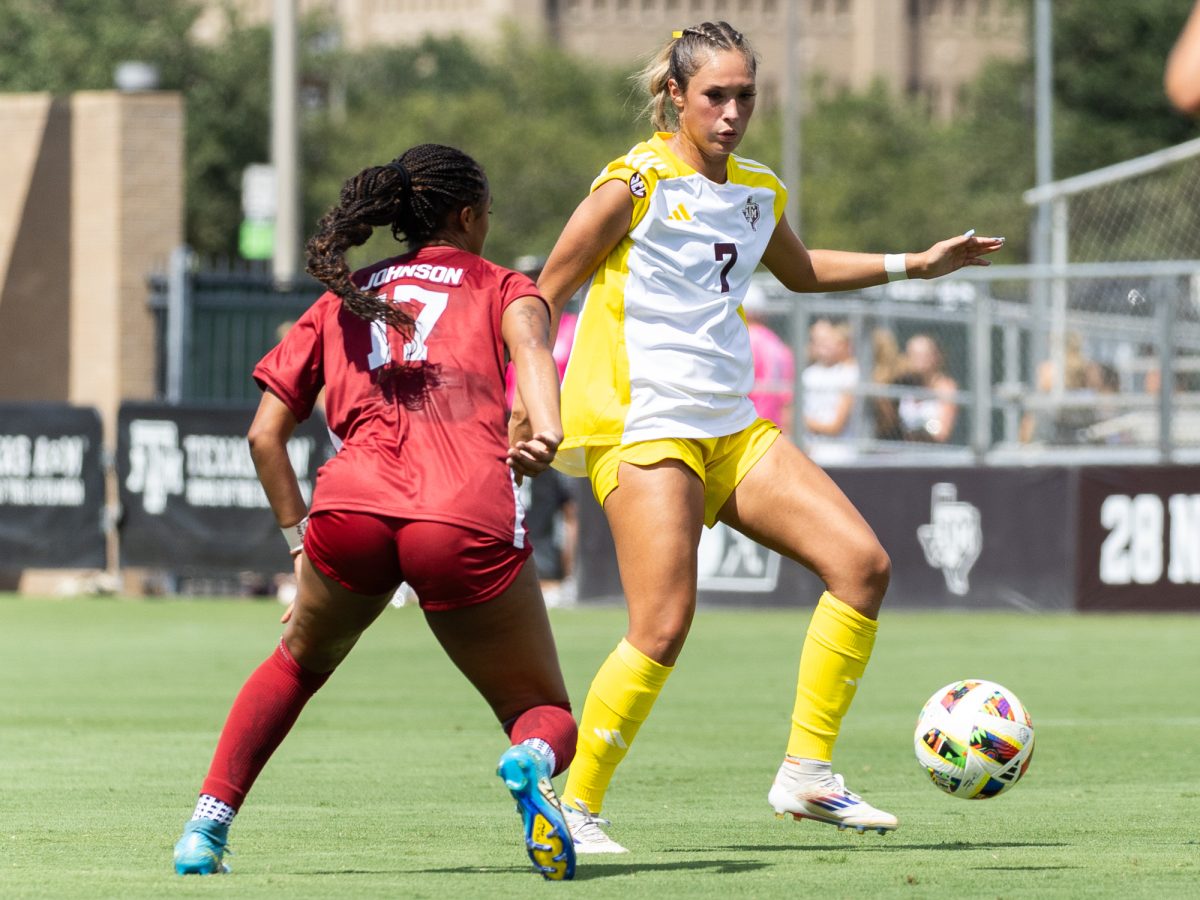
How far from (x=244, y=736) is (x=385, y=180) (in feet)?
4.62

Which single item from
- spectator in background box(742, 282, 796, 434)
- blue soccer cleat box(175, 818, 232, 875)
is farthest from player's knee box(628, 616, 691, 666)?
spectator in background box(742, 282, 796, 434)

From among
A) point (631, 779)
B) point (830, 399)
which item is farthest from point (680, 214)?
point (830, 399)

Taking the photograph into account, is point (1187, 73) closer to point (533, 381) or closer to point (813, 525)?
point (533, 381)

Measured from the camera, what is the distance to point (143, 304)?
2030 centimetres

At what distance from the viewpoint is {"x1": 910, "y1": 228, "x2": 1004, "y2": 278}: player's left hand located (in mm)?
6965

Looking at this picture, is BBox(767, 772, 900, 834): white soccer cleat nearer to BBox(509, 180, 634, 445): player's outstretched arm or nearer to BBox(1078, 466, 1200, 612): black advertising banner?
BBox(509, 180, 634, 445): player's outstretched arm

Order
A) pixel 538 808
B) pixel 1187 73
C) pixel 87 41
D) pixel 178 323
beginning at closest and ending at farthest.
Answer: pixel 1187 73 < pixel 538 808 < pixel 178 323 < pixel 87 41

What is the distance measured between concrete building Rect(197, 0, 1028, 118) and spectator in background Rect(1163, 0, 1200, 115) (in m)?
113

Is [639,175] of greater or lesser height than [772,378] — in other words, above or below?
above

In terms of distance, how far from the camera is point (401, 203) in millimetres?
5969

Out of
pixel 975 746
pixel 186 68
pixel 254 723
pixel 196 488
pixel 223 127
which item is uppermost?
pixel 186 68

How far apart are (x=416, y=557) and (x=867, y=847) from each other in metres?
1.72

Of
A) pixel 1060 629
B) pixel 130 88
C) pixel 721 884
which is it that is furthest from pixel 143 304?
pixel 721 884

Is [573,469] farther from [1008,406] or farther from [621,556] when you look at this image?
[1008,406]
